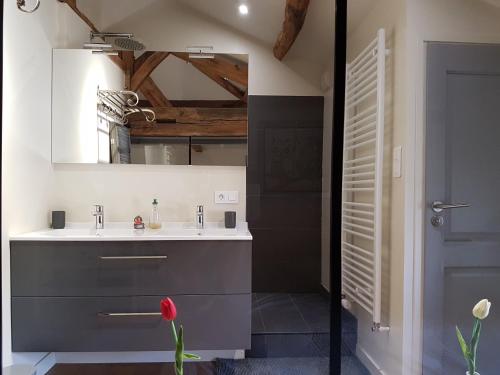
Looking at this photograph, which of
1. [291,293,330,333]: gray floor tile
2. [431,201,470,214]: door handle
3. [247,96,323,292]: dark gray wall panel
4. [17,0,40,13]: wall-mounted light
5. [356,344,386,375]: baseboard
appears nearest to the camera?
[431,201,470,214]: door handle

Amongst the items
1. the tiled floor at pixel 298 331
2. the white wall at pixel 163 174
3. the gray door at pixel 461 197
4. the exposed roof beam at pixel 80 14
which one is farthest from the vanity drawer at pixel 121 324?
the exposed roof beam at pixel 80 14

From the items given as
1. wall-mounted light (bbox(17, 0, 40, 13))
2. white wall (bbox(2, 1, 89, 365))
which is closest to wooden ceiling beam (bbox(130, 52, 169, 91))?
white wall (bbox(2, 1, 89, 365))

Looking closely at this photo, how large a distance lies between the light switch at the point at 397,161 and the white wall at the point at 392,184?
0.03 meters

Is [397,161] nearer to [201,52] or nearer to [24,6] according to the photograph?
[201,52]

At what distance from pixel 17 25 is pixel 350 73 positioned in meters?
1.86

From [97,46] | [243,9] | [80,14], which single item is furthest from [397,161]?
[80,14]

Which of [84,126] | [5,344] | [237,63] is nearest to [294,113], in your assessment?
[237,63]

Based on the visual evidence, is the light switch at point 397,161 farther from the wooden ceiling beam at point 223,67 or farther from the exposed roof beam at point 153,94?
the exposed roof beam at point 153,94

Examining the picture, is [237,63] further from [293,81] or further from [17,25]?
[17,25]

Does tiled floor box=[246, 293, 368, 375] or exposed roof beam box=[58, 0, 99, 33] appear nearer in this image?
tiled floor box=[246, 293, 368, 375]

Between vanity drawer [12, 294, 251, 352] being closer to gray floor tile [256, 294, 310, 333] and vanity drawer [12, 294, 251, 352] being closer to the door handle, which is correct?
gray floor tile [256, 294, 310, 333]

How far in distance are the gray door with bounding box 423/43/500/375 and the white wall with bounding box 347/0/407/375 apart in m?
0.13

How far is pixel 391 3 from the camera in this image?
178cm

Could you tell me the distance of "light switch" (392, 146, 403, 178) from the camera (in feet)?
5.60
